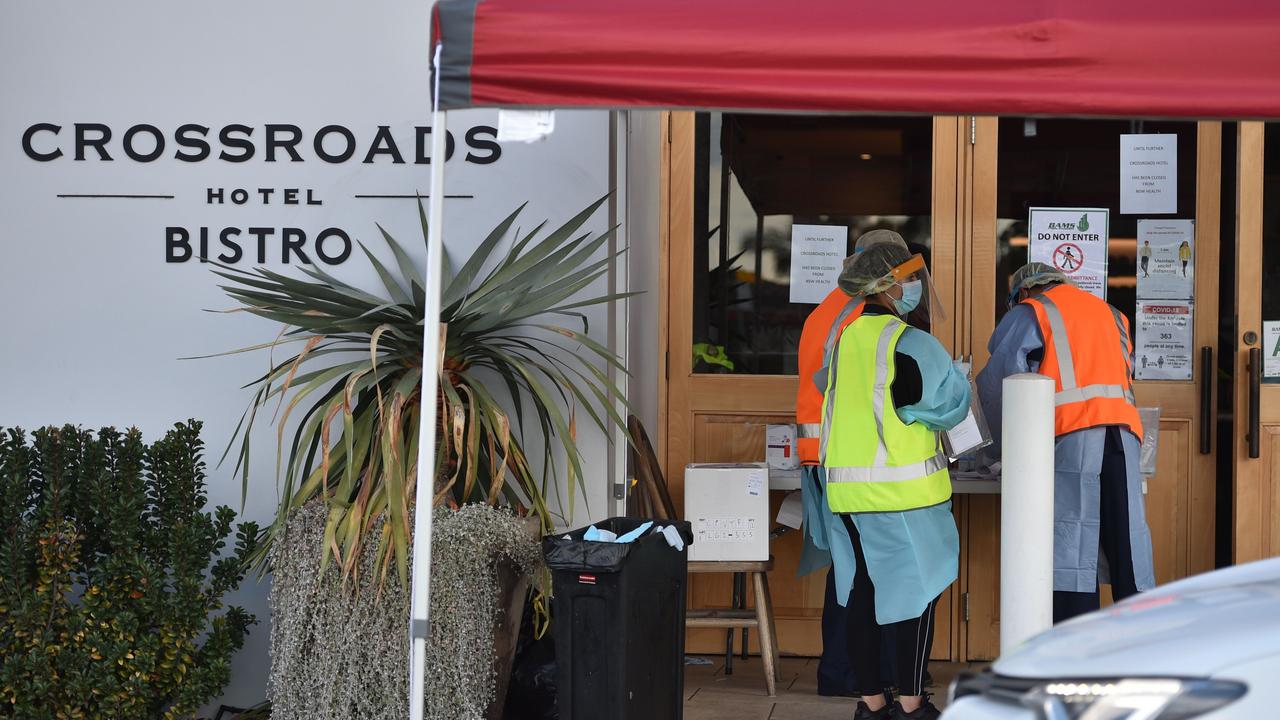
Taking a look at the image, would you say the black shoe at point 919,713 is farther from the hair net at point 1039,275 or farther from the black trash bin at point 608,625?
the hair net at point 1039,275

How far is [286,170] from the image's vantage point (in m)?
5.26

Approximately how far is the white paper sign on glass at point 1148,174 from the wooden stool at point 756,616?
2.35 m

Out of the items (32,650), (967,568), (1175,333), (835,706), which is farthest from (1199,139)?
(32,650)

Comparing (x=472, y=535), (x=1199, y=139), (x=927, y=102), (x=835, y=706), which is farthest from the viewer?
(x=1199, y=139)

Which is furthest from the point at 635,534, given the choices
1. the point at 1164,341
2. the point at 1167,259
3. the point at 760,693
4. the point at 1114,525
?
the point at 1167,259

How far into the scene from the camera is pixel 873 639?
4.58 metres

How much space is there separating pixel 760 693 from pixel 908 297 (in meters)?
1.82

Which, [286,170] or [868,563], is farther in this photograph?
[286,170]

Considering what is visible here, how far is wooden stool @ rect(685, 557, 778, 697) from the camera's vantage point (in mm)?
5195

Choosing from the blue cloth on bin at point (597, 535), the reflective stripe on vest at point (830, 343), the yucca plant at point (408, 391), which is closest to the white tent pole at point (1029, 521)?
the reflective stripe on vest at point (830, 343)

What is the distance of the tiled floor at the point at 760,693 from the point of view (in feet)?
16.2

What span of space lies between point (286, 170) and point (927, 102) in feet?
9.85

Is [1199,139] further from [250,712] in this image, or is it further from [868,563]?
[250,712]

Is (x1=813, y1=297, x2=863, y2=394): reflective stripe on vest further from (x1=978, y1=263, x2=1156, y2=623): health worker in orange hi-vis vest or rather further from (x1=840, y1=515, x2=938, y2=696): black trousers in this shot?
(x1=978, y1=263, x2=1156, y2=623): health worker in orange hi-vis vest
